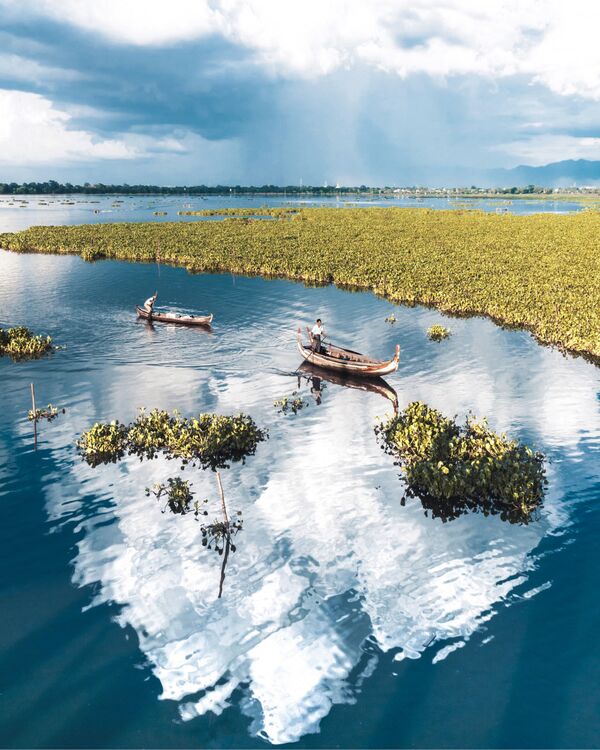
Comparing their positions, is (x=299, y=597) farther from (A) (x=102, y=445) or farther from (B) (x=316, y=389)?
(B) (x=316, y=389)

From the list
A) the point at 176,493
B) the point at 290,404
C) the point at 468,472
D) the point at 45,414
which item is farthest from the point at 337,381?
the point at 45,414

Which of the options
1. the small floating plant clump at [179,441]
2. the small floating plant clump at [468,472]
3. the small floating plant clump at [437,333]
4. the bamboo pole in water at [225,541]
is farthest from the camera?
the small floating plant clump at [437,333]

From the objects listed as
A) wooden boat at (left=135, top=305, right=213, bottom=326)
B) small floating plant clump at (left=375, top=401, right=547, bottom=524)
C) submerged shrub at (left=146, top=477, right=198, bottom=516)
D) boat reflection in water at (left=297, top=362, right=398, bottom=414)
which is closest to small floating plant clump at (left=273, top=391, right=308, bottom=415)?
boat reflection in water at (left=297, top=362, right=398, bottom=414)

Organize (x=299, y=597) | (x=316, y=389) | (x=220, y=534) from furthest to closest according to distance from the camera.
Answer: (x=316, y=389) → (x=220, y=534) → (x=299, y=597)

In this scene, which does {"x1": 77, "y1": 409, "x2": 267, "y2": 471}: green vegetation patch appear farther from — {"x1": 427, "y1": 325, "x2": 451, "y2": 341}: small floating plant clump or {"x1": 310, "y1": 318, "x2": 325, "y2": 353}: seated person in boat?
{"x1": 427, "y1": 325, "x2": 451, "y2": 341}: small floating plant clump

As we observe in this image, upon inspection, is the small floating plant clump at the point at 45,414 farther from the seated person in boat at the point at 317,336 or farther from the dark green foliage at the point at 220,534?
the seated person in boat at the point at 317,336

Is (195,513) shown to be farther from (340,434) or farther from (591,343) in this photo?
(591,343)

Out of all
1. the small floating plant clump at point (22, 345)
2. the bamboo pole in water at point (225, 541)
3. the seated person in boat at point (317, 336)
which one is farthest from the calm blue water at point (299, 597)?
the small floating plant clump at point (22, 345)
